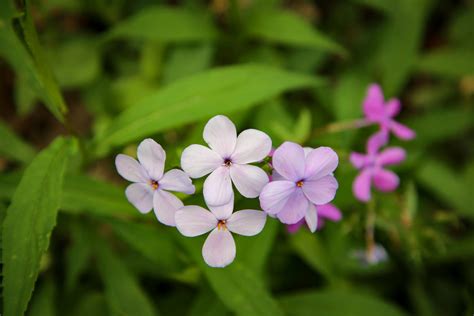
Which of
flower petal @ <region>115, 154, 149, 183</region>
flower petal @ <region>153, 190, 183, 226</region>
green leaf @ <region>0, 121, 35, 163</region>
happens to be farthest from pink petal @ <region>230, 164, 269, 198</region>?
green leaf @ <region>0, 121, 35, 163</region>

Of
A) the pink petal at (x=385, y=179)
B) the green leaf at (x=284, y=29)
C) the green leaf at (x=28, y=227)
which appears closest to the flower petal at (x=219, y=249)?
the green leaf at (x=28, y=227)

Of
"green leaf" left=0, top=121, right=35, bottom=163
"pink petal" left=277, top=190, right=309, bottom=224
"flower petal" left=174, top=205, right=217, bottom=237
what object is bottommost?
"flower petal" left=174, top=205, right=217, bottom=237

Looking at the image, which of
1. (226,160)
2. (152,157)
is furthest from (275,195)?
(152,157)

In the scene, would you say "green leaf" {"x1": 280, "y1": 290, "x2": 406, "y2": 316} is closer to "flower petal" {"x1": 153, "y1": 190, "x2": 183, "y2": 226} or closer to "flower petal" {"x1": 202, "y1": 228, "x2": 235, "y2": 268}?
"flower petal" {"x1": 202, "y1": 228, "x2": 235, "y2": 268}

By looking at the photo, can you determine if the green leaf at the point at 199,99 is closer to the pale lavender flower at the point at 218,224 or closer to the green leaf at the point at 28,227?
the green leaf at the point at 28,227

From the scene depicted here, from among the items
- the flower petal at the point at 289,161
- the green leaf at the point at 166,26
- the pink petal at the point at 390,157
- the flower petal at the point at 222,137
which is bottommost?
the flower petal at the point at 289,161
